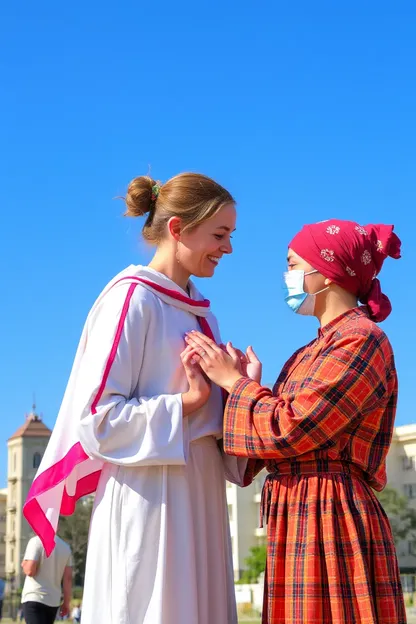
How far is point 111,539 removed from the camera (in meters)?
4.39

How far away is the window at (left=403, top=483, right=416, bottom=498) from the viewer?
233 feet

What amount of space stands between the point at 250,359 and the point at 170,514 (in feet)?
2.93

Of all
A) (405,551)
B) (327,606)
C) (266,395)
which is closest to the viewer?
(327,606)

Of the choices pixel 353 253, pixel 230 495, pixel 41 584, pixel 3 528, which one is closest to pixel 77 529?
pixel 230 495

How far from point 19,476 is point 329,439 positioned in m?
108

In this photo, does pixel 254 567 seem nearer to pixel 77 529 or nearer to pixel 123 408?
pixel 77 529

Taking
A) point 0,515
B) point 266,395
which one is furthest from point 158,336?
point 0,515

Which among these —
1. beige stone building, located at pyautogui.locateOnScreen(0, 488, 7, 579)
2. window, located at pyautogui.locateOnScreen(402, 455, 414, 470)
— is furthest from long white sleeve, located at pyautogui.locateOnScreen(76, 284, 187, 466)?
beige stone building, located at pyautogui.locateOnScreen(0, 488, 7, 579)

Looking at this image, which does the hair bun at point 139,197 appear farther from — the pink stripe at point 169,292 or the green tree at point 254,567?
the green tree at point 254,567

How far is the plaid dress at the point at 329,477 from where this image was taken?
417 cm

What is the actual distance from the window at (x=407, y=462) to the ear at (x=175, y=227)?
68840 millimetres

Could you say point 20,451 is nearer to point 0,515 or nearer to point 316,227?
point 0,515

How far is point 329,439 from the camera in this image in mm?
4258

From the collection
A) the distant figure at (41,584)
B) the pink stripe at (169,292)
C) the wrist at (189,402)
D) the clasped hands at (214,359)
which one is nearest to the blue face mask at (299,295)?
the clasped hands at (214,359)
